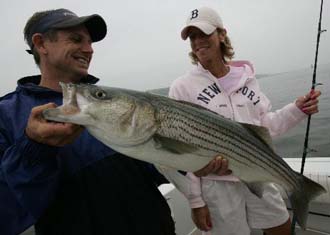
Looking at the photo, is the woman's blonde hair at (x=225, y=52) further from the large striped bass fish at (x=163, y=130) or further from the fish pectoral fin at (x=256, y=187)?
the fish pectoral fin at (x=256, y=187)

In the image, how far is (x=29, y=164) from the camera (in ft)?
6.38

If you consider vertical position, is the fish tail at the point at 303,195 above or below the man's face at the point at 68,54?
below

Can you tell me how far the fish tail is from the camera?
10.2 feet

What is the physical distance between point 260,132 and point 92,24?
5.76 feet

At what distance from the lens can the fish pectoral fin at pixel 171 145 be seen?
2281 millimetres

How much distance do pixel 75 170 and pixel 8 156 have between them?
443 millimetres

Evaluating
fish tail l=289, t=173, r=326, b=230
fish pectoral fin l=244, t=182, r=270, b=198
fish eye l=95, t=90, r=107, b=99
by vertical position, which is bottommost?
fish tail l=289, t=173, r=326, b=230

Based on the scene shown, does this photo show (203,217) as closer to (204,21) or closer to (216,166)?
(216,166)

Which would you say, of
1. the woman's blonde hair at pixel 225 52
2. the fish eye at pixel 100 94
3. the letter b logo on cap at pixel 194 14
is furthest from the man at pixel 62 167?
the woman's blonde hair at pixel 225 52

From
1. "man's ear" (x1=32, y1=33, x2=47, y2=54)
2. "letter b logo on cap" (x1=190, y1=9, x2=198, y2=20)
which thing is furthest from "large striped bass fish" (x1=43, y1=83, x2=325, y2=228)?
"letter b logo on cap" (x1=190, y1=9, x2=198, y2=20)

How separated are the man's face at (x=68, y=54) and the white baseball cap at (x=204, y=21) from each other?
136 cm

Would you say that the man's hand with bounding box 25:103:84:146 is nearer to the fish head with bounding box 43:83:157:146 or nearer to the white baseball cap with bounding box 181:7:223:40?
the fish head with bounding box 43:83:157:146

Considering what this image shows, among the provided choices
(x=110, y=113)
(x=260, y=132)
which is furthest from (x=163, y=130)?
(x=260, y=132)

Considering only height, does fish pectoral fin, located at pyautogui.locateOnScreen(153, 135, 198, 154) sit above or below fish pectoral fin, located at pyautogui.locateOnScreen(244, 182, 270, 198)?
above
